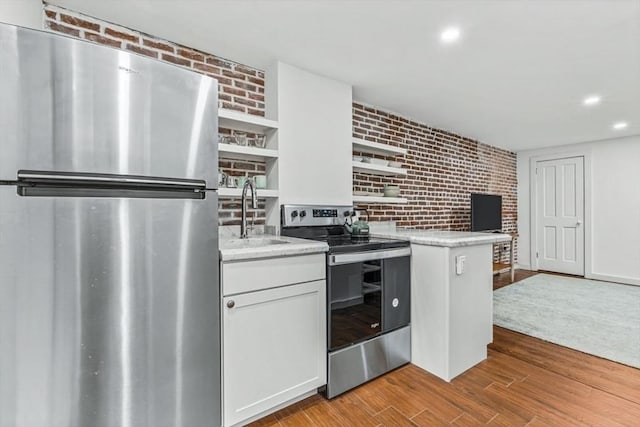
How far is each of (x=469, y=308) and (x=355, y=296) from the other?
93 cm

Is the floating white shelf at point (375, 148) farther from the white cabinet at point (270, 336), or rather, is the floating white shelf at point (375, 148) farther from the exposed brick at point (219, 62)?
the white cabinet at point (270, 336)

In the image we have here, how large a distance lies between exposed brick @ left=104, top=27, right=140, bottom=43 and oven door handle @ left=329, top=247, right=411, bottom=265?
195 cm

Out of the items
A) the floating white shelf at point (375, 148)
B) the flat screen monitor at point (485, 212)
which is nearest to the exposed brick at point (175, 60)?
the floating white shelf at point (375, 148)

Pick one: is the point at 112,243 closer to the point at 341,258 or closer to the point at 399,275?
the point at 341,258

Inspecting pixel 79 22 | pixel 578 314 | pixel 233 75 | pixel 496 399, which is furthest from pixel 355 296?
pixel 578 314

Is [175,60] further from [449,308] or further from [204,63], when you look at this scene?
[449,308]

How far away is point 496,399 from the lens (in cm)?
185

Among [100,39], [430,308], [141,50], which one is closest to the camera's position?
[100,39]

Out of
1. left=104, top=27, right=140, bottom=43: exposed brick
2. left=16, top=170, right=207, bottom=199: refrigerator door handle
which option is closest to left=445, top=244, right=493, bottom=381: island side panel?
left=16, top=170, right=207, bottom=199: refrigerator door handle

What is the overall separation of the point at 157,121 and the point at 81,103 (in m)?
Result: 0.26

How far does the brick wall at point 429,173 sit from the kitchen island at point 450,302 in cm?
117

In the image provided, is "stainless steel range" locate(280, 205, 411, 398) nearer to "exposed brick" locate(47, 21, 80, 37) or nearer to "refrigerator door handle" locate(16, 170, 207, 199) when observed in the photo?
"refrigerator door handle" locate(16, 170, 207, 199)

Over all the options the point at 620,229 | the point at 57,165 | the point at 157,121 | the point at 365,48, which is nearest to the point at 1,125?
the point at 57,165

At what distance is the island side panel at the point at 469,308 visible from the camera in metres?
2.09
